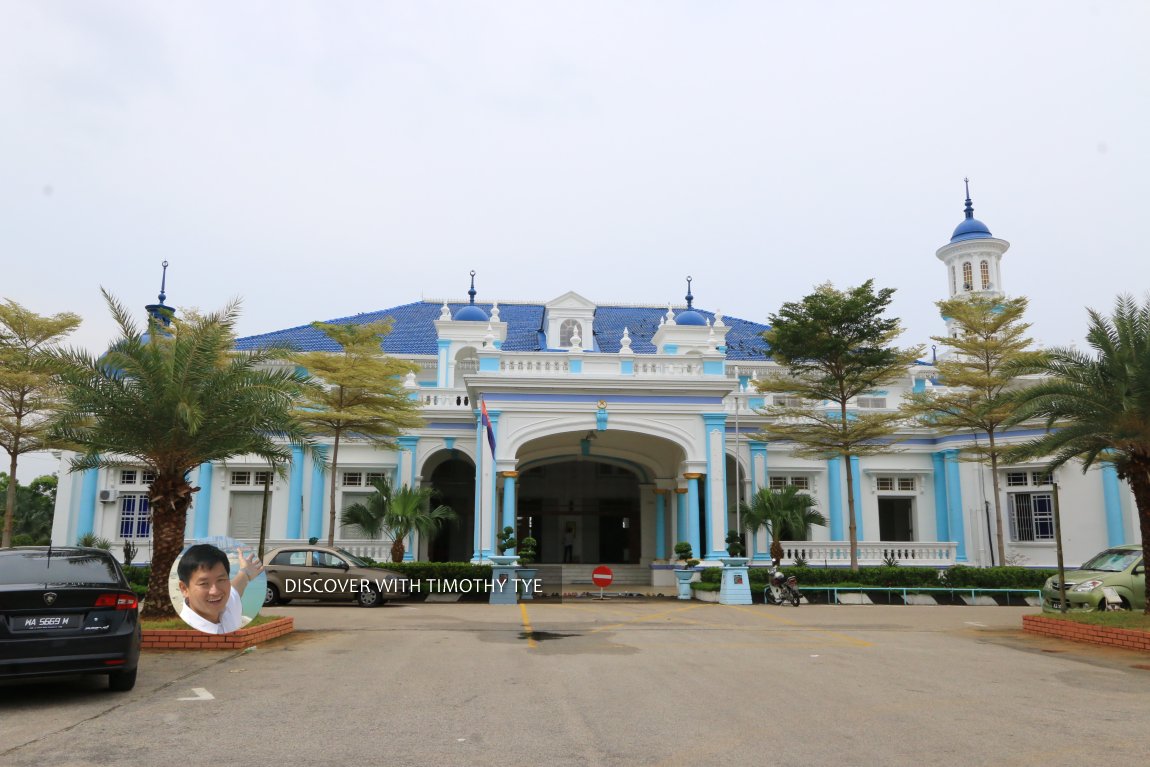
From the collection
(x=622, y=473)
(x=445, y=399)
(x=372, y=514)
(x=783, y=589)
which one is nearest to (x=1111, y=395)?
(x=783, y=589)

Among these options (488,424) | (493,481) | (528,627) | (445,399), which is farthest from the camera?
(445,399)

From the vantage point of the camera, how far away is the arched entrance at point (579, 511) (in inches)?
1252

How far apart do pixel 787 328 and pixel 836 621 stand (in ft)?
28.4

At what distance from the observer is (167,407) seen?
1208 cm

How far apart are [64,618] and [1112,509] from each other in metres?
27.4

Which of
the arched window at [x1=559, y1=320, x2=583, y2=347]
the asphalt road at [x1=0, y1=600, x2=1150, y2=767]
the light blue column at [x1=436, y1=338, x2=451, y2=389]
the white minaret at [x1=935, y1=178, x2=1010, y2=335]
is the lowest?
the asphalt road at [x1=0, y1=600, x2=1150, y2=767]

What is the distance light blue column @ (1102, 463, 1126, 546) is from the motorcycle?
11368mm

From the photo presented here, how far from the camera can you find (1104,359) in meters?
14.0

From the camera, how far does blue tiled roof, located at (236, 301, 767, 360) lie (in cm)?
3344

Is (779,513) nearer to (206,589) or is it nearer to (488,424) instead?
(488,424)

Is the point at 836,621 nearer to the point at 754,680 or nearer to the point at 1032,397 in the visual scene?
the point at 1032,397

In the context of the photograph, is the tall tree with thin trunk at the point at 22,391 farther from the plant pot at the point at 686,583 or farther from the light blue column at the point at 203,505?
the plant pot at the point at 686,583

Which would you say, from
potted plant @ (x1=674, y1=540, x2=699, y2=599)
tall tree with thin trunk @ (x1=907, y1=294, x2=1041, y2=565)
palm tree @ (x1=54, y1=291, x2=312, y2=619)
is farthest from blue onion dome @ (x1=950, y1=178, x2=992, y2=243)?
palm tree @ (x1=54, y1=291, x2=312, y2=619)

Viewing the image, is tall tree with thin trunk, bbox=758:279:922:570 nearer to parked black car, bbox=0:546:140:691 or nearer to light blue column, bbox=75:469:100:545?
parked black car, bbox=0:546:140:691
